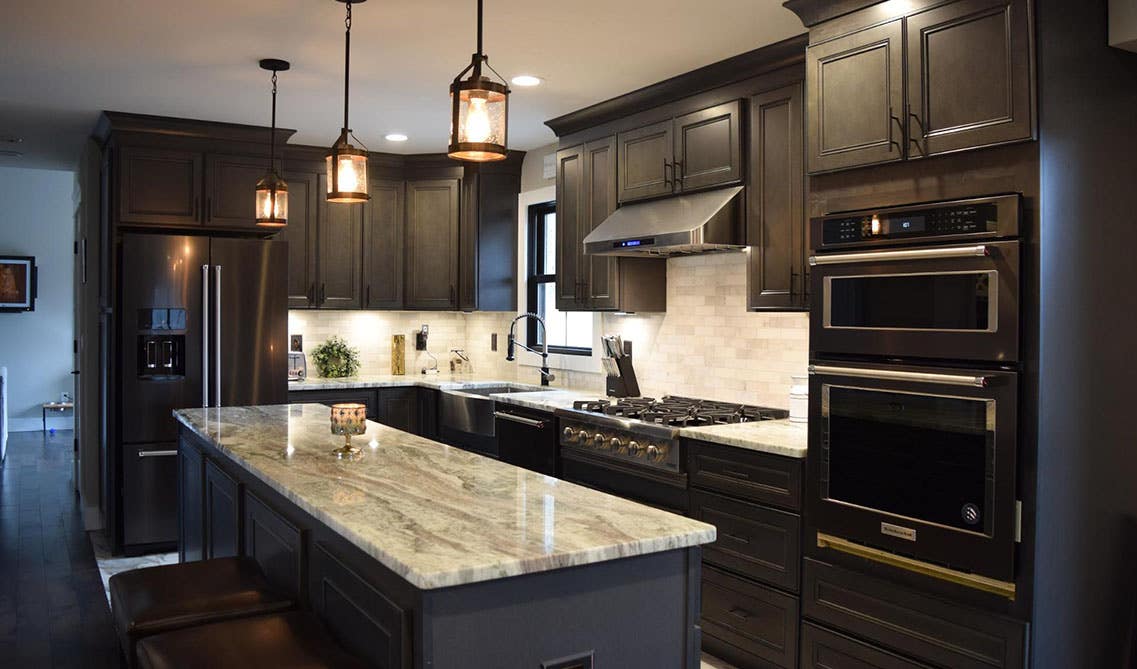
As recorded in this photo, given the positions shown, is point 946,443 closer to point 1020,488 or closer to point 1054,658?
point 1020,488

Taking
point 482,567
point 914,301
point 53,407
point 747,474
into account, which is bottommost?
point 53,407

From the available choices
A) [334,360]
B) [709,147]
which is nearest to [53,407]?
[334,360]

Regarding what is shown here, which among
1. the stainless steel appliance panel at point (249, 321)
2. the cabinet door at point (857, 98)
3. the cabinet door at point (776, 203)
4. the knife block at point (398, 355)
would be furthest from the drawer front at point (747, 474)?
the knife block at point (398, 355)

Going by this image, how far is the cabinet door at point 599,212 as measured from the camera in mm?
5043

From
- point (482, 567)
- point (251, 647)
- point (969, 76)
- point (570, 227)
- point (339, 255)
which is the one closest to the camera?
point (482, 567)

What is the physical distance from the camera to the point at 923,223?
2.92 metres

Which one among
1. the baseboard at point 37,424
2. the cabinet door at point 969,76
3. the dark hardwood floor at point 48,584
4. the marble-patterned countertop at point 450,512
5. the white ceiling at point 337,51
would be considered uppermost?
the white ceiling at point 337,51

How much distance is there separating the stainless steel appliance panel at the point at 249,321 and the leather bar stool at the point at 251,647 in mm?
3562

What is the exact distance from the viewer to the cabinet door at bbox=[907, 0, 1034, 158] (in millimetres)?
2662

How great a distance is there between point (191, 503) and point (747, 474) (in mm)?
2383

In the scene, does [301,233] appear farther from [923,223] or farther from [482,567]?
[482,567]

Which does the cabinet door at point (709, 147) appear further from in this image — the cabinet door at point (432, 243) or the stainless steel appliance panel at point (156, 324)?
the stainless steel appliance panel at point (156, 324)

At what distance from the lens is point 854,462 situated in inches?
124

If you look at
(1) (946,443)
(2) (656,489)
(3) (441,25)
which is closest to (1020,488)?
(1) (946,443)
